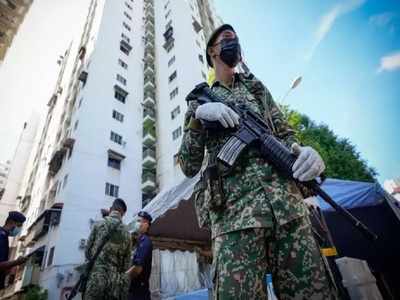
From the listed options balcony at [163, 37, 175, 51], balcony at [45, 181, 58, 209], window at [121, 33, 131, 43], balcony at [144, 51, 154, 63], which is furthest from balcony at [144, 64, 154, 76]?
balcony at [45, 181, 58, 209]

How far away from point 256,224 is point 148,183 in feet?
59.8

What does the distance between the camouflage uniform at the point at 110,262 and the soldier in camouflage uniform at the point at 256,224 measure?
1.76 metres

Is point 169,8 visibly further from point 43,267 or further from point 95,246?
point 95,246

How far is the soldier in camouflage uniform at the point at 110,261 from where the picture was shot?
235 centimetres

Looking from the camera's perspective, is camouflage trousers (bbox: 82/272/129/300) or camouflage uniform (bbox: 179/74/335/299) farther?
camouflage trousers (bbox: 82/272/129/300)

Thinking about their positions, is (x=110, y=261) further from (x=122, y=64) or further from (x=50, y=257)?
(x=122, y=64)

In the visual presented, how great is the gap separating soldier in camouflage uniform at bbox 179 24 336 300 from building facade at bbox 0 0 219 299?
11221 millimetres

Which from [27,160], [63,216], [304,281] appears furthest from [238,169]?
[27,160]

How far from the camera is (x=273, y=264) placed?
104cm

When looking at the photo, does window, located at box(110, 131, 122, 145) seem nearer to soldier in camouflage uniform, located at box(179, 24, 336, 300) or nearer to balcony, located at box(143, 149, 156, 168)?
balcony, located at box(143, 149, 156, 168)

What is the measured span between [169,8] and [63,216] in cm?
2726

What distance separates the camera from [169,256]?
431 inches

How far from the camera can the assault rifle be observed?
1185 millimetres

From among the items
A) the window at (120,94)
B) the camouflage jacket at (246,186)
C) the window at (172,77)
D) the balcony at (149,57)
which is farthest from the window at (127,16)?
the camouflage jacket at (246,186)
